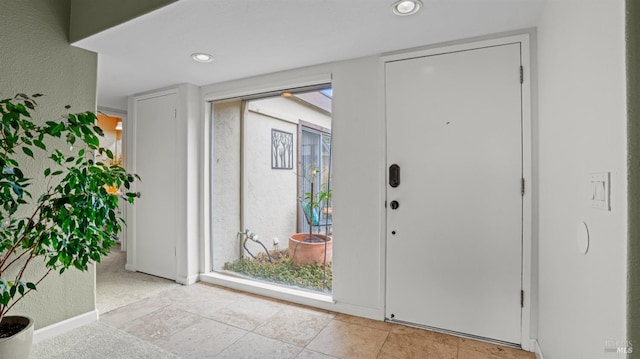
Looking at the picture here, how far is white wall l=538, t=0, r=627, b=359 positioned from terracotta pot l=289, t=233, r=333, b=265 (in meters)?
1.77

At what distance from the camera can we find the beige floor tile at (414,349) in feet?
5.97

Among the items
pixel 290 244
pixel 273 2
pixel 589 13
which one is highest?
pixel 273 2

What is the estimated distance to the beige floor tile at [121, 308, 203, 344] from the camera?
206cm

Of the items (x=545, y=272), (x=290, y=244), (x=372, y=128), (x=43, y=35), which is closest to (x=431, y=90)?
(x=372, y=128)

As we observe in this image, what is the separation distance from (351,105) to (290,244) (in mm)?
1727

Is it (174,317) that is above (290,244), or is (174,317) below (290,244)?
below

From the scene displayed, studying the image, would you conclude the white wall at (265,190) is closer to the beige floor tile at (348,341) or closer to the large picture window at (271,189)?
the large picture window at (271,189)

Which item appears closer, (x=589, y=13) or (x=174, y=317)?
(x=589, y=13)

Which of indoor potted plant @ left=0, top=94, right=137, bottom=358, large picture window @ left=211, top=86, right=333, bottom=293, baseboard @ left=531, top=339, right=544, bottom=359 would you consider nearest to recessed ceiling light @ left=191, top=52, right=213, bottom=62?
large picture window @ left=211, top=86, right=333, bottom=293

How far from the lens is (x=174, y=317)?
7.63 feet

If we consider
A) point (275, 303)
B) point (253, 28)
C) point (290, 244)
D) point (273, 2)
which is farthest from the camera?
point (290, 244)

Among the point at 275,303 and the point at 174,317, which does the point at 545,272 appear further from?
the point at 174,317

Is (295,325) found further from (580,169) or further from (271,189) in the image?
(580,169)

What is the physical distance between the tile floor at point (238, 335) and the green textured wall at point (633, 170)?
1237 millimetres
